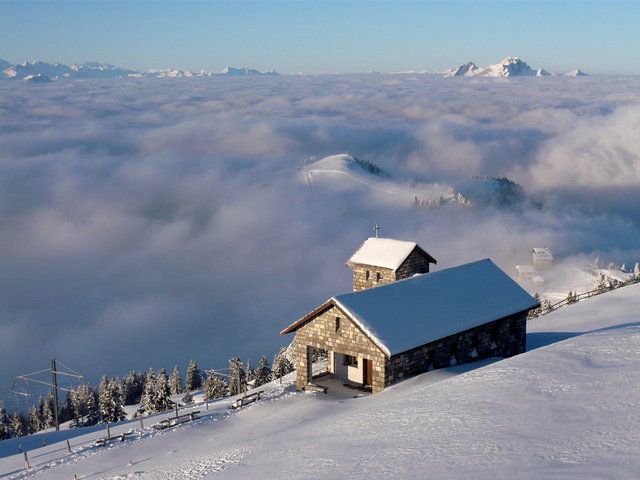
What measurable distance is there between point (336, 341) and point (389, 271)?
604 inches

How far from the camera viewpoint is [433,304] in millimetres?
35156

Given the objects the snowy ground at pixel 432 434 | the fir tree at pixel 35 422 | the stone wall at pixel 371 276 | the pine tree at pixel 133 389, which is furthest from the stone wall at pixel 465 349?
the pine tree at pixel 133 389

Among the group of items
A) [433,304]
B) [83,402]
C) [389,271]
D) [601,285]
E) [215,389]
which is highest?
[433,304]

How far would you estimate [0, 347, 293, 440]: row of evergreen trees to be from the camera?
200 ft

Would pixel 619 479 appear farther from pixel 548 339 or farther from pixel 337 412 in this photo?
pixel 548 339

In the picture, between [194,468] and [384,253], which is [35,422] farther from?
[194,468]

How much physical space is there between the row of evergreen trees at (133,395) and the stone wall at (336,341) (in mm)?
15581

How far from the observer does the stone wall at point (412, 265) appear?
47625mm

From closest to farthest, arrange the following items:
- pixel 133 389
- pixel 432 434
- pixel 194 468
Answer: pixel 432 434 < pixel 194 468 < pixel 133 389

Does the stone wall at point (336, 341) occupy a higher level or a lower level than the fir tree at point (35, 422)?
higher

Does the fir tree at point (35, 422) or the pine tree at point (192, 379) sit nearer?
the fir tree at point (35, 422)

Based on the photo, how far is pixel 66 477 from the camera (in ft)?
79.4

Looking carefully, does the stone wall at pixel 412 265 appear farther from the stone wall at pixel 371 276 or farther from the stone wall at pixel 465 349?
the stone wall at pixel 465 349

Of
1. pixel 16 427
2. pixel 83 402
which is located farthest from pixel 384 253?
pixel 16 427
